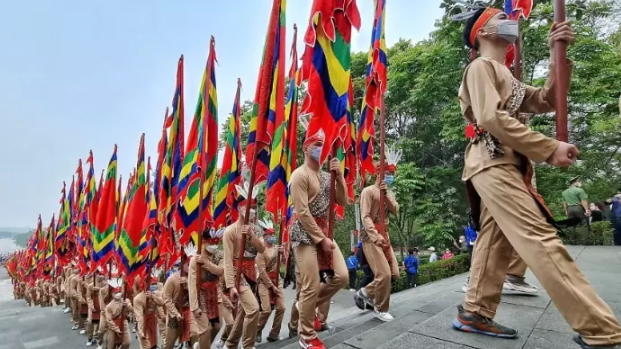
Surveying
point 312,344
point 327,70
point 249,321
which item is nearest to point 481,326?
point 312,344

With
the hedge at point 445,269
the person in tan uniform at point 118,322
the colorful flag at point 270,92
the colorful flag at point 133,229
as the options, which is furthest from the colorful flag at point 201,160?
the hedge at point 445,269

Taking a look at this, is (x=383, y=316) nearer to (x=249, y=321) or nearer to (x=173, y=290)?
(x=249, y=321)

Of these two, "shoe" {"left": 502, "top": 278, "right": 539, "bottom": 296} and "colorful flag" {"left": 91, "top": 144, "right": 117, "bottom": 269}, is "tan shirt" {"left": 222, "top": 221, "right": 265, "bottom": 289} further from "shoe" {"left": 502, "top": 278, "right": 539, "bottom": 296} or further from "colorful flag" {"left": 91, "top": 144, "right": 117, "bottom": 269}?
"colorful flag" {"left": 91, "top": 144, "right": 117, "bottom": 269}

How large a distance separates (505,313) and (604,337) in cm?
148

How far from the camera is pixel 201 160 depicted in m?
7.44

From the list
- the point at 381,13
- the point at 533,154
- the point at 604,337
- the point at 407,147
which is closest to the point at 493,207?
the point at 533,154

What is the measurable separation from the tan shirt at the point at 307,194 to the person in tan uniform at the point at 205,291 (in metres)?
3.01

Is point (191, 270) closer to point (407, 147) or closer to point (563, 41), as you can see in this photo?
point (563, 41)

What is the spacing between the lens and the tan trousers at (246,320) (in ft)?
17.0

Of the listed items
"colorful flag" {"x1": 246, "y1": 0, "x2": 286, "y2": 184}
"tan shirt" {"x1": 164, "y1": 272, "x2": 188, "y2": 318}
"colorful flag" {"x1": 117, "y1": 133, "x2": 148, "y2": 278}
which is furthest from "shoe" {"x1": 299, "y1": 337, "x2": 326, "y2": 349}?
"colorful flag" {"x1": 117, "y1": 133, "x2": 148, "y2": 278}

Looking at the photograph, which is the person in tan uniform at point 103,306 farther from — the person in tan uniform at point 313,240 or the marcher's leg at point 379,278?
the person in tan uniform at point 313,240

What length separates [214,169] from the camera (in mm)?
7047

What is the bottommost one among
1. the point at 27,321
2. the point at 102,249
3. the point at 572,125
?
the point at 27,321

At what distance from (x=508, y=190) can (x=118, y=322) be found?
9.67m
